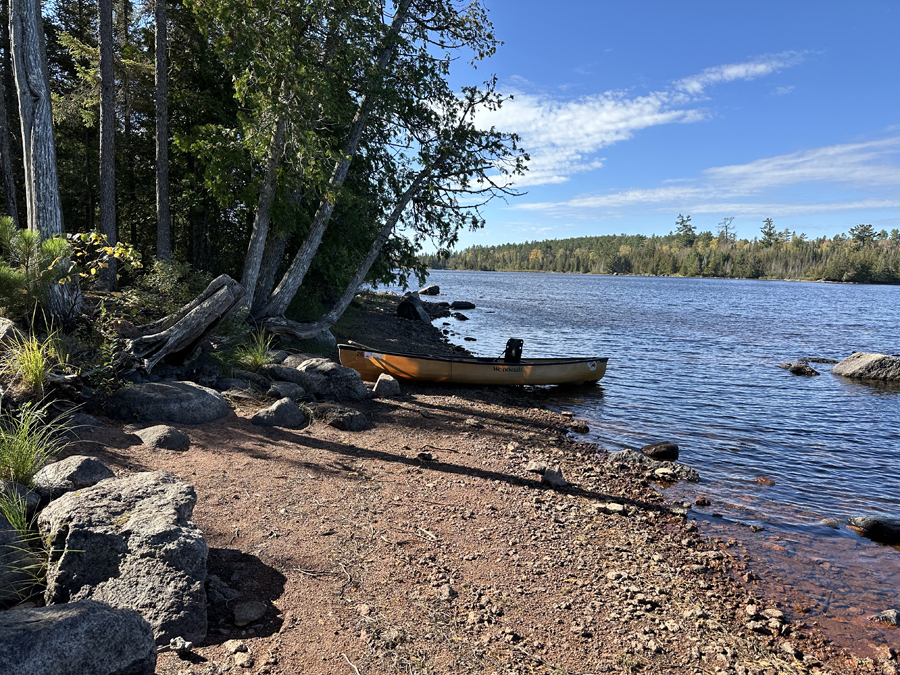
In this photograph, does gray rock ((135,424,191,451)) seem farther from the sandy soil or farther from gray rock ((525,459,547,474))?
gray rock ((525,459,547,474))

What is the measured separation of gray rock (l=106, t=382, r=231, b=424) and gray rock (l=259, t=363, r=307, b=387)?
2393mm

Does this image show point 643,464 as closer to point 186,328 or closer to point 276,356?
point 276,356

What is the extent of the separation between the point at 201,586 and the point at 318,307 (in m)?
14.8

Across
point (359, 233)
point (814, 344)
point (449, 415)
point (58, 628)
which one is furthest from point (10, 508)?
point (814, 344)

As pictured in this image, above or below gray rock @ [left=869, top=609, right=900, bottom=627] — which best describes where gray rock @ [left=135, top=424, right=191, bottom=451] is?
above

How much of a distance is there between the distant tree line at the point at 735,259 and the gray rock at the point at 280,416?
104 metres

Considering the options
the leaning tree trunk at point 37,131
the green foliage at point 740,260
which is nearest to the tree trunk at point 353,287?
the leaning tree trunk at point 37,131

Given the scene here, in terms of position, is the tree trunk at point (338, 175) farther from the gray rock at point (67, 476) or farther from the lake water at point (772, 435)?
the gray rock at point (67, 476)

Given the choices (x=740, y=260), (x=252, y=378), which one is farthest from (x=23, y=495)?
(x=740, y=260)

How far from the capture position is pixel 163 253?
41.3 feet

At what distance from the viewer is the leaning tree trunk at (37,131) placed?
26.0 ft

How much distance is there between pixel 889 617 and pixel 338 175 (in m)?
12.5

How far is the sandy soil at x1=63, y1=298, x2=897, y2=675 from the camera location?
375cm

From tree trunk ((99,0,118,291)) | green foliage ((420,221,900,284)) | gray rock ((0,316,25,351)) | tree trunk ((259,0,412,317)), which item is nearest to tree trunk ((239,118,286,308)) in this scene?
tree trunk ((259,0,412,317))
